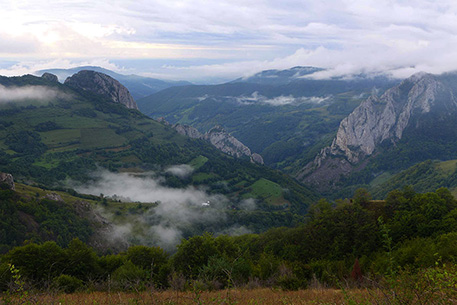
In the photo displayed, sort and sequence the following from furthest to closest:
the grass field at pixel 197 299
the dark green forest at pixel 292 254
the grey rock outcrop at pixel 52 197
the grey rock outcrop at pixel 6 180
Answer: the grey rock outcrop at pixel 52 197 < the grey rock outcrop at pixel 6 180 < the dark green forest at pixel 292 254 < the grass field at pixel 197 299

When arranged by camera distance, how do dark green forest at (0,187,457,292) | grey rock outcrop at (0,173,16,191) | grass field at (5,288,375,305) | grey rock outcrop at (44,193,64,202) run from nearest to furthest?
1. grass field at (5,288,375,305)
2. dark green forest at (0,187,457,292)
3. grey rock outcrop at (0,173,16,191)
4. grey rock outcrop at (44,193,64,202)

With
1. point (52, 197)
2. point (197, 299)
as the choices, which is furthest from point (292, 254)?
point (52, 197)

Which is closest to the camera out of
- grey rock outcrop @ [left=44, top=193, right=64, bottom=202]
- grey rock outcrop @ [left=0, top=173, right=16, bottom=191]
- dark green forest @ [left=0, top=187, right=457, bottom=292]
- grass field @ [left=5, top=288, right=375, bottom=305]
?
grass field @ [left=5, top=288, right=375, bottom=305]

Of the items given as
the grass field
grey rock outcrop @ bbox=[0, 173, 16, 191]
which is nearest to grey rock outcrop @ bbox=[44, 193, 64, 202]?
grey rock outcrop @ bbox=[0, 173, 16, 191]

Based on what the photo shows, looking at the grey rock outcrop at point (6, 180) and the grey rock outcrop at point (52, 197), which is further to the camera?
the grey rock outcrop at point (52, 197)

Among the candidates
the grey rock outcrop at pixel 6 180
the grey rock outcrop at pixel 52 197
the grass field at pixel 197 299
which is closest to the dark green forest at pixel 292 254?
the grass field at pixel 197 299

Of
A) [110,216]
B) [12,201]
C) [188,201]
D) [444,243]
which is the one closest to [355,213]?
[444,243]

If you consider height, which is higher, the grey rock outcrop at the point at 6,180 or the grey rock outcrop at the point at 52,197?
the grey rock outcrop at the point at 6,180

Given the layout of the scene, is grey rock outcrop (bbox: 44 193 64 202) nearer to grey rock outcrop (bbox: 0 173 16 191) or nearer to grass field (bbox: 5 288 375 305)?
grey rock outcrop (bbox: 0 173 16 191)

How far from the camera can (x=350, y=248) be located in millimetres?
49844

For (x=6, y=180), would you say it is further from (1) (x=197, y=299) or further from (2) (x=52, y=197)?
(1) (x=197, y=299)

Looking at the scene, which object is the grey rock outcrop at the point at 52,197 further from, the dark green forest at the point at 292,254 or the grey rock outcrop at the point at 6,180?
the dark green forest at the point at 292,254

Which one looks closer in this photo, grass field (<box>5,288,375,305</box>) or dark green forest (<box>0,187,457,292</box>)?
grass field (<box>5,288,375,305</box>)

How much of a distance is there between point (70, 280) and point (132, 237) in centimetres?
9357
